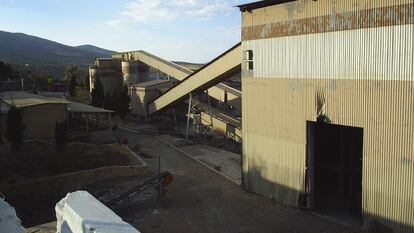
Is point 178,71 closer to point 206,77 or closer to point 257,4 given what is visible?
point 206,77

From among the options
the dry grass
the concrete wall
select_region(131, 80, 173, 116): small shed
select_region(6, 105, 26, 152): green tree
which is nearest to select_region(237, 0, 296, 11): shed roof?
the dry grass

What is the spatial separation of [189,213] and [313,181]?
258 inches

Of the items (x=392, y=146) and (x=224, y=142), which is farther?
(x=224, y=142)

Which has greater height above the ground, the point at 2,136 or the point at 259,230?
the point at 2,136

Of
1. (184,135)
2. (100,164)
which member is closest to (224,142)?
(184,135)

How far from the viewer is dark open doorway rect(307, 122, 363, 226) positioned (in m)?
22.8

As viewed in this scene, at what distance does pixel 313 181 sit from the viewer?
2306cm

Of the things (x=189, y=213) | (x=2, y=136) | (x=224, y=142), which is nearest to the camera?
(x=189, y=213)

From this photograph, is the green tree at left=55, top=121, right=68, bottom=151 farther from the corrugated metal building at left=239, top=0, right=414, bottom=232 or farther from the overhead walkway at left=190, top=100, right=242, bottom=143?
the overhead walkway at left=190, top=100, right=242, bottom=143

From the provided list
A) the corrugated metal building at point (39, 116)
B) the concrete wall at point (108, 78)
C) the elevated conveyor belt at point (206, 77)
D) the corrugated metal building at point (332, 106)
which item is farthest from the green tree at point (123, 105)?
the corrugated metal building at point (332, 106)

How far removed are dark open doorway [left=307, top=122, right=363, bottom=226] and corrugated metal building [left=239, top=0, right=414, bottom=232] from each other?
2.1 inches

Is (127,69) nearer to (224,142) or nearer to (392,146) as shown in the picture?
(224,142)

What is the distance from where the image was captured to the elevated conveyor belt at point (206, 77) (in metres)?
29.1

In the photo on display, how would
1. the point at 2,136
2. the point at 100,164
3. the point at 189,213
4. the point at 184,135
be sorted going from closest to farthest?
the point at 189,213
the point at 100,164
the point at 2,136
the point at 184,135
